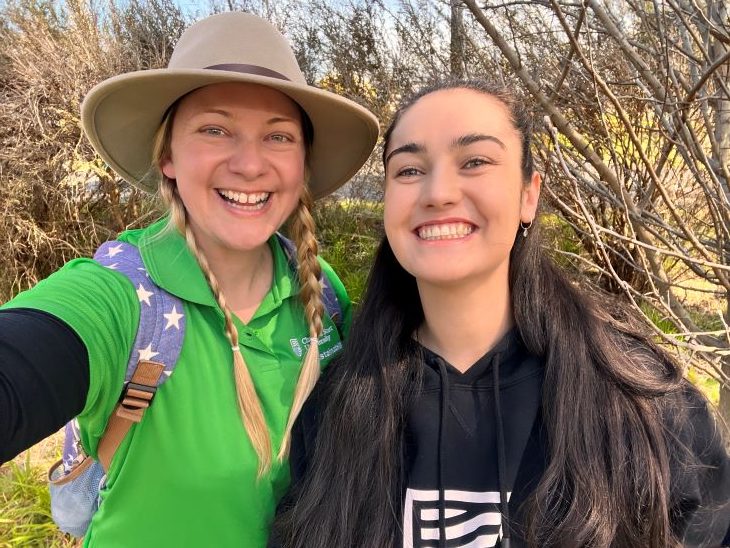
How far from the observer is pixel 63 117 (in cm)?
521

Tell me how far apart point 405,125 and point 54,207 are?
4972 millimetres

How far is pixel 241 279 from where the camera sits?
1.79m

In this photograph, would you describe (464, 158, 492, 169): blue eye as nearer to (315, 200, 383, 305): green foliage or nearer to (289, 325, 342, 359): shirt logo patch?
(289, 325, 342, 359): shirt logo patch

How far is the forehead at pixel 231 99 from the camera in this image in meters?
1.63

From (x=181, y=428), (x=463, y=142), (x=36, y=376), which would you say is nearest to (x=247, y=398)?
(x=181, y=428)

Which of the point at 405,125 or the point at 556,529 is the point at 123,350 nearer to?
the point at 405,125

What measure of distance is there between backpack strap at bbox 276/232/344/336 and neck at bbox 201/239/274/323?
0.15 m

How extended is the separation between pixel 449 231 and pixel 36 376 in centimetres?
94

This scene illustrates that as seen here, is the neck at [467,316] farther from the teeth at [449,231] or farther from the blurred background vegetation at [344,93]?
the blurred background vegetation at [344,93]

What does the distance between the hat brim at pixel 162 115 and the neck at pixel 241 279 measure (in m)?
0.41

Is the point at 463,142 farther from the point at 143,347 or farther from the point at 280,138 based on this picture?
the point at 143,347

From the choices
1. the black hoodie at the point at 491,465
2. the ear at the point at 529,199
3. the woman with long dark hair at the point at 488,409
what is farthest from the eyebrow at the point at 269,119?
the black hoodie at the point at 491,465

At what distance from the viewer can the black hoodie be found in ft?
4.53

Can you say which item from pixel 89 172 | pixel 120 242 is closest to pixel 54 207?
pixel 89 172
